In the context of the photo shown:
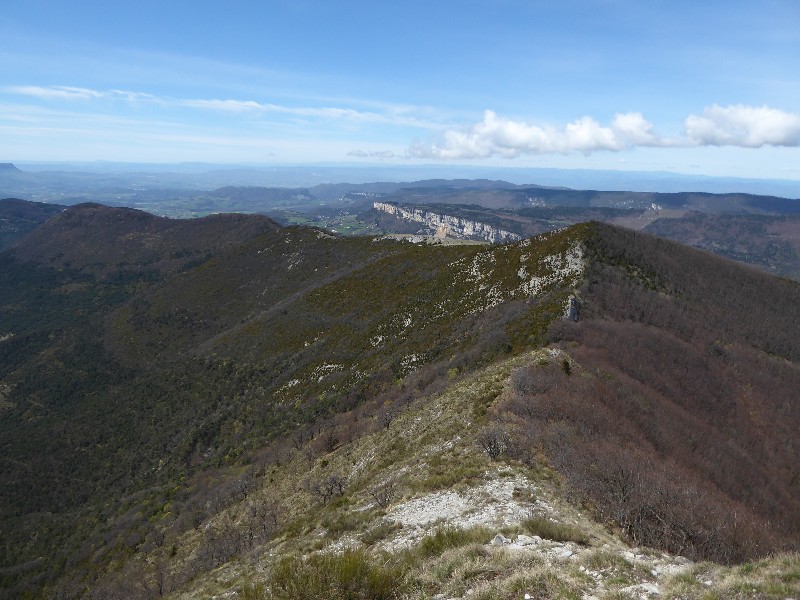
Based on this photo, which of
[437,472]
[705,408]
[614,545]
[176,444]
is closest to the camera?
[614,545]

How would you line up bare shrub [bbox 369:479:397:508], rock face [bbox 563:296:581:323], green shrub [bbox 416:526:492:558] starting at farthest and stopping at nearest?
rock face [bbox 563:296:581:323], bare shrub [bbox 369:479:397:508], green shrub [bbox 416:526:492:558]

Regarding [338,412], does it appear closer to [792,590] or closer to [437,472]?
[437,472]

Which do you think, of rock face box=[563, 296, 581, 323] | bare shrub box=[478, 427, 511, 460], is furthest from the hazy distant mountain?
rock face box=[563, 296, 581, 323]

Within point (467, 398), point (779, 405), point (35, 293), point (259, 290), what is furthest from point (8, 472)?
point (35, 293)

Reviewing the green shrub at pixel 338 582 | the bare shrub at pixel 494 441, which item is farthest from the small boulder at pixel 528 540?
the bare shrub at pixel 494 441

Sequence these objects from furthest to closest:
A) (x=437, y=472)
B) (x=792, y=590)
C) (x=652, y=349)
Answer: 1. (x=652, y=349)
2. (x=437, y=472)
3. (x=792, y=590)

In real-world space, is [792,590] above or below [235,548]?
above

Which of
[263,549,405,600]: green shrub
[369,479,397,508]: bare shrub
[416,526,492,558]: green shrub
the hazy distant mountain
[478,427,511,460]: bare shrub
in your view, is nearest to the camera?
[263,549,405,600]: green shrub

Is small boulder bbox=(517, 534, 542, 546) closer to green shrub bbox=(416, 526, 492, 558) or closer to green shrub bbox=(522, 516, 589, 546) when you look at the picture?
green shrub bbox=(522, 516, 589, 546)
